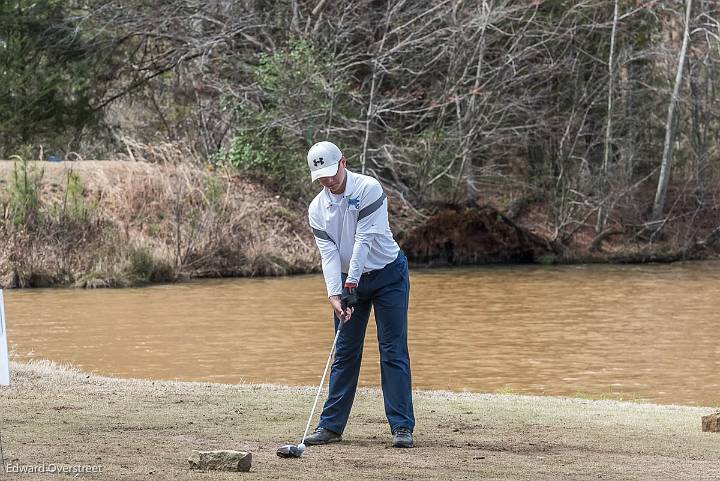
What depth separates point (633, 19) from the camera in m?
34.1

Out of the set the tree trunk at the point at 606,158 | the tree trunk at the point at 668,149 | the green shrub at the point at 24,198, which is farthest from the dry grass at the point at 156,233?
the tree trunk at the point at 668,149

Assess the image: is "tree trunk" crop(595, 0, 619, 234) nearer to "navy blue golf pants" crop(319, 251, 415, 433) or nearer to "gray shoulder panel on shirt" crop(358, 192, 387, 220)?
"navy blue golf pants" crop(319, 251, 415, 433)

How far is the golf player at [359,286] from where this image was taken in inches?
319

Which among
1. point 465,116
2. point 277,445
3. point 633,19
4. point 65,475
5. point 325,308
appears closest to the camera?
point 65,475

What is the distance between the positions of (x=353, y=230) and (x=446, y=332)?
37.8 feet

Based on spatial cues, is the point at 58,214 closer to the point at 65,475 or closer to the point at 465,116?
the point at 465,116

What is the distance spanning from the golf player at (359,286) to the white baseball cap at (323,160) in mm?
28

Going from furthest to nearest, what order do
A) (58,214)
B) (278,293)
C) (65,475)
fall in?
(58,214)
(278,293)
(65,475)

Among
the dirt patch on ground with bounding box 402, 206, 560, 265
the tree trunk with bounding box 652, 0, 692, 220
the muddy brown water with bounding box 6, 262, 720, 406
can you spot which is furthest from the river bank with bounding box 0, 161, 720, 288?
the muddy brown water with bounding box 6, 262, 720, 406

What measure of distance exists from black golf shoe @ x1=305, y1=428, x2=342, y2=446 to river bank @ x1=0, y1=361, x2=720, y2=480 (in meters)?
0.11

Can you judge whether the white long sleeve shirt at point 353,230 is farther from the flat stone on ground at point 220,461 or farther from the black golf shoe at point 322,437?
the flat stone on ground at point 220,461

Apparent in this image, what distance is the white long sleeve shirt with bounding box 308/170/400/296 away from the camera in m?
8.09

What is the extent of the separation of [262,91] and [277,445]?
962 inches

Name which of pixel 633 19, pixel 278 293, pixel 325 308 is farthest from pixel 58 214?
pixel 633 19
